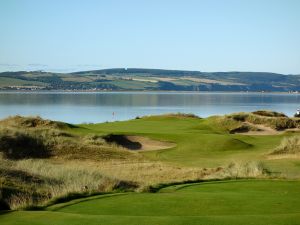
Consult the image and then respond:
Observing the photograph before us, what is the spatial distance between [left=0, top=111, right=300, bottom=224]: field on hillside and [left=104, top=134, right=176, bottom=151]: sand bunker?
2.4 inches

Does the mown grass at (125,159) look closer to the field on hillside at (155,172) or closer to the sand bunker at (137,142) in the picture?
the field on hillside at (155,172)

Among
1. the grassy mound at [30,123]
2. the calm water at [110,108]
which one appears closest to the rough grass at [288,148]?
the grassy mound at [30,123]

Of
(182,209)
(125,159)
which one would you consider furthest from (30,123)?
(182,209)

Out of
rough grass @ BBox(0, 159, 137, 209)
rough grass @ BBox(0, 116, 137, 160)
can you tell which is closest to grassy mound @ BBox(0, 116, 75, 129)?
rough grass @ BBox(0, 116, 137, 160)

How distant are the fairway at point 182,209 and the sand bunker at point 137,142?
16.5 m

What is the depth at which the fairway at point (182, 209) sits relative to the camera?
348 inches

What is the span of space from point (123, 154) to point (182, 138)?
16.4ft

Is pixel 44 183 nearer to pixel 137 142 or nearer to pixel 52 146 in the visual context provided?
pixel 52 146

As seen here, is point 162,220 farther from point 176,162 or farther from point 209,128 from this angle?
point 209,128

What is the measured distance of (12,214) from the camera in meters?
9.55

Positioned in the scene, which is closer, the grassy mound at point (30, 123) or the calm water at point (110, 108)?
the grassy mound at point (30, 123)

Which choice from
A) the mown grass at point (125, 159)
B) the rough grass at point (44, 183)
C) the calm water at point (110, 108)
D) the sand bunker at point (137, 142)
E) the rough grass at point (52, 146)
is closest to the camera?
the rough grass at point (44, 183)

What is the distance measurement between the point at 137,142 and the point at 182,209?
2078 cm

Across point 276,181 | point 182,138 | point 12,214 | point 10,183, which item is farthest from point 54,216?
point 182,138
